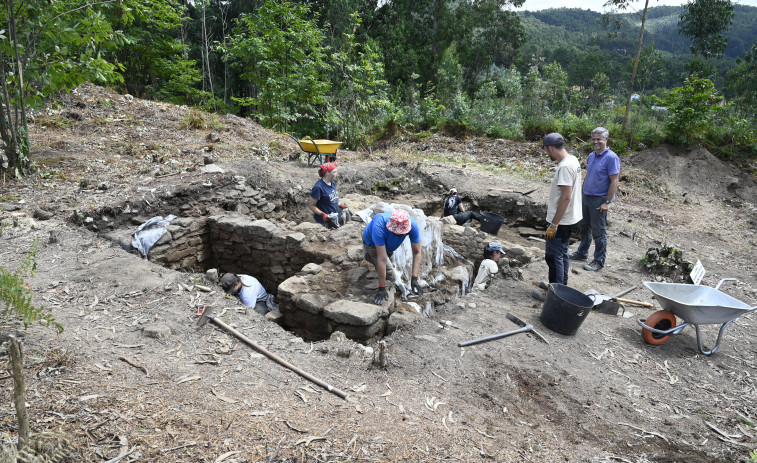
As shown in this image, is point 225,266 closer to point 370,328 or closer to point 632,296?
point 370,328

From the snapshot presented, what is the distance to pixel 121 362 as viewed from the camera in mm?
2764

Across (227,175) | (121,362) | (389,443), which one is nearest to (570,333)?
(389,443)

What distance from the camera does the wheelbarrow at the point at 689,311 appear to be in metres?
3.43

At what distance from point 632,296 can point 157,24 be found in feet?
59.2

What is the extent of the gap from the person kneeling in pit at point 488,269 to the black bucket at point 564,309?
1.05 metres

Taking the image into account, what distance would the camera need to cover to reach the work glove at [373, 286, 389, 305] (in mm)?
4094

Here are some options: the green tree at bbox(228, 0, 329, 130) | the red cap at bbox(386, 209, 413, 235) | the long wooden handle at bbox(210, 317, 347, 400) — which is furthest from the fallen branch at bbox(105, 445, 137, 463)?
the green tree at bbox(228, 0, 329, 130)

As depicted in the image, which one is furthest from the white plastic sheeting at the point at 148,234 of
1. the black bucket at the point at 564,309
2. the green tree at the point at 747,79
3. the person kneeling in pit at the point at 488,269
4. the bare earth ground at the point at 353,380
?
the green tree at the point at 747,79

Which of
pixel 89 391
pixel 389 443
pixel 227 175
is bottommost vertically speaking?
pixel 389 443

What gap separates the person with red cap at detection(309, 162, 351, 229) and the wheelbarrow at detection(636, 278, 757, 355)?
13.8 feet

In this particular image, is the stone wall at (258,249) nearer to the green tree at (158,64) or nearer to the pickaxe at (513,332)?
the pickaxe at (513,332)

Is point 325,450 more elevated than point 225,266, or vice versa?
point 325,450

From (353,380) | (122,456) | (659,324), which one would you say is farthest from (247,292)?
(659,324)

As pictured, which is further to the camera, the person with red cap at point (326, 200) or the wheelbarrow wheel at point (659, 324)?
the person with red cap at point (326, 200)
